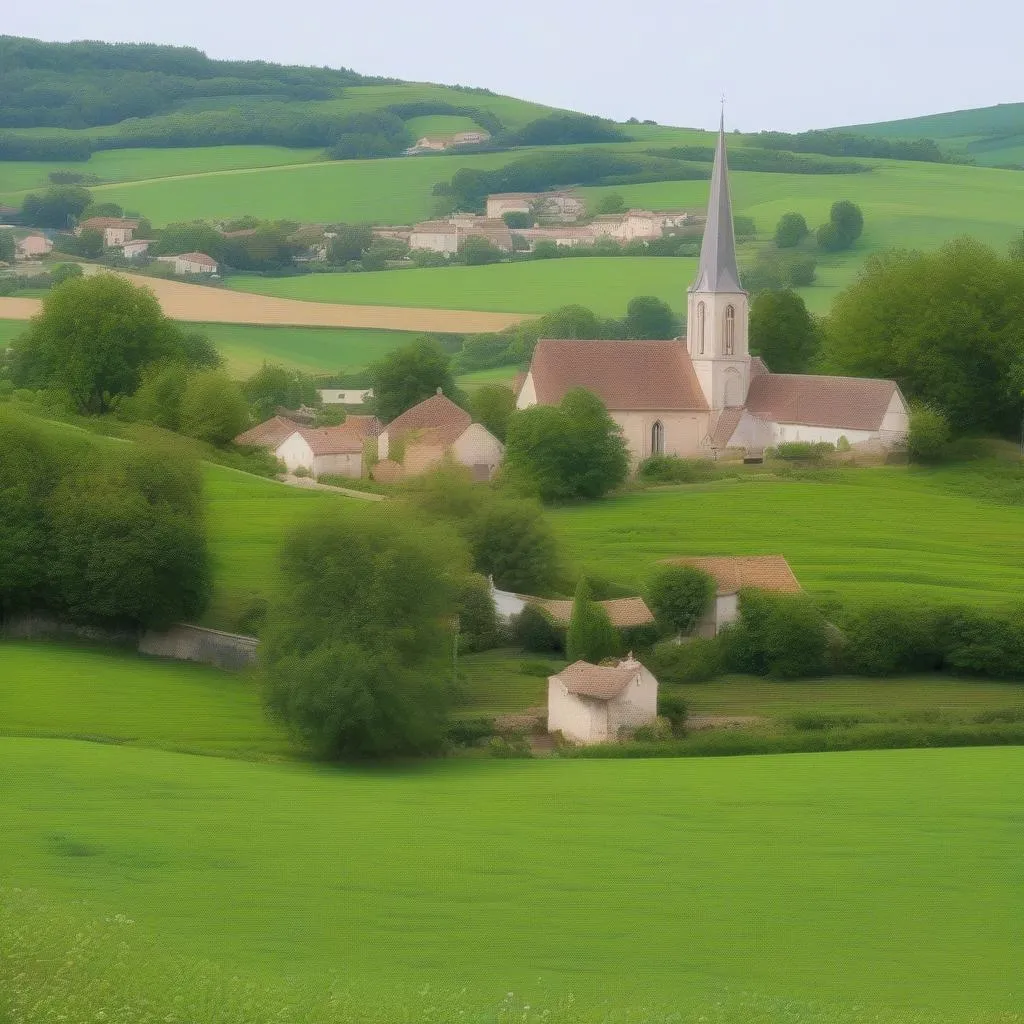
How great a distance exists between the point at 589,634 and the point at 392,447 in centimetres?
2730

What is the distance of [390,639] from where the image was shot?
35344 mm

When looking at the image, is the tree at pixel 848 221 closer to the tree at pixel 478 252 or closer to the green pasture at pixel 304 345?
the tree at pixel 478 252

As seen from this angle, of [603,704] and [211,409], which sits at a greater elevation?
[603,704]

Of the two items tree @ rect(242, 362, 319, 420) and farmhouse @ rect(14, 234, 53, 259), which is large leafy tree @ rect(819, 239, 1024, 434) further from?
farmhouse @ rect(14, 234, 53, 259)

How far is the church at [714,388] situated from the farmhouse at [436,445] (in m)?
2.71

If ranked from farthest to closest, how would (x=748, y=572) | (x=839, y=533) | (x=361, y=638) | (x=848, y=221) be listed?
(x=848, y=221)
(x=839, y=533)
(x=748, y=572)
(x=361, y=638)

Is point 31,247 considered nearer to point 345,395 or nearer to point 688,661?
point 345,395

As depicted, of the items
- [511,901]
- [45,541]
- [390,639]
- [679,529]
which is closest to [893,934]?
[511,901]

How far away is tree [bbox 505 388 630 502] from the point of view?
202 feet

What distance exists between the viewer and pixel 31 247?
127125mm

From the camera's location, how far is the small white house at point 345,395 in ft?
→ 301

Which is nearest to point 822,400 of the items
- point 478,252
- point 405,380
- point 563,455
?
point 563,455

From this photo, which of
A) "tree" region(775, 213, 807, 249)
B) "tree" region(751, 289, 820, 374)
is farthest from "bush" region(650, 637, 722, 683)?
"tree" region(775, 213, 807, 249)

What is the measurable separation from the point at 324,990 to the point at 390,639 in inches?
678
